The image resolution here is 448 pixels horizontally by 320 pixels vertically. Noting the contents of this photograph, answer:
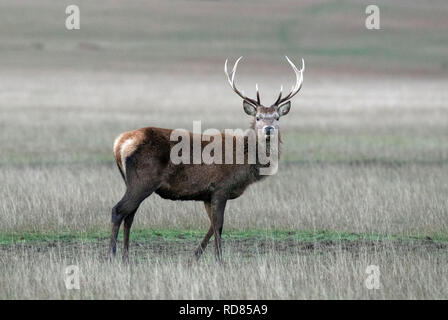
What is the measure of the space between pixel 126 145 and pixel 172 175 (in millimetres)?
708

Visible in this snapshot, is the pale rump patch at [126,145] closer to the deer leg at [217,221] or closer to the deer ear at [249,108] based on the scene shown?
the deer leg at [217,221]

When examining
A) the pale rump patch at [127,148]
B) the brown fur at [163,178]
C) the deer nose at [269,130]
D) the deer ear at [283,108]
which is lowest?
the brown fur at [163,178]

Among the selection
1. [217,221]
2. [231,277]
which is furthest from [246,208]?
[231,277]

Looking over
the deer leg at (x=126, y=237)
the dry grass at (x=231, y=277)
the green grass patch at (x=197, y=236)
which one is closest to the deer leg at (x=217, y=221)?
the dry grass at (x=231, y=277)

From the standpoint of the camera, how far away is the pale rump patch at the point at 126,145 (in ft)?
37.2

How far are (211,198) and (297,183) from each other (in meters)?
6.63

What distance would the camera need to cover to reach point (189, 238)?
508 inches

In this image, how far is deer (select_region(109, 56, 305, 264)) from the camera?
37.2ft

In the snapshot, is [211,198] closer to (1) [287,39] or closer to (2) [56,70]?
(2) [56,70]

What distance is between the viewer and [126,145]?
11.4m

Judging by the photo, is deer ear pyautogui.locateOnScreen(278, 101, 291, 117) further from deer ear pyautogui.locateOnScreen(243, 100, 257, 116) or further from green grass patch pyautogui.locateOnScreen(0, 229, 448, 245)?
green grass patch pyautogui.locateOnScreen(0, 229, 448, 245)

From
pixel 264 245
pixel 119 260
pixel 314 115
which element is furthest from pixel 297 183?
pixel 314 115

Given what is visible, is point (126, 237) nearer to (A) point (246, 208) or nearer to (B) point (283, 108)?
(B) point (283, 108)

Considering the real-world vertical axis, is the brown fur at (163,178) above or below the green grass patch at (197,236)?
above
